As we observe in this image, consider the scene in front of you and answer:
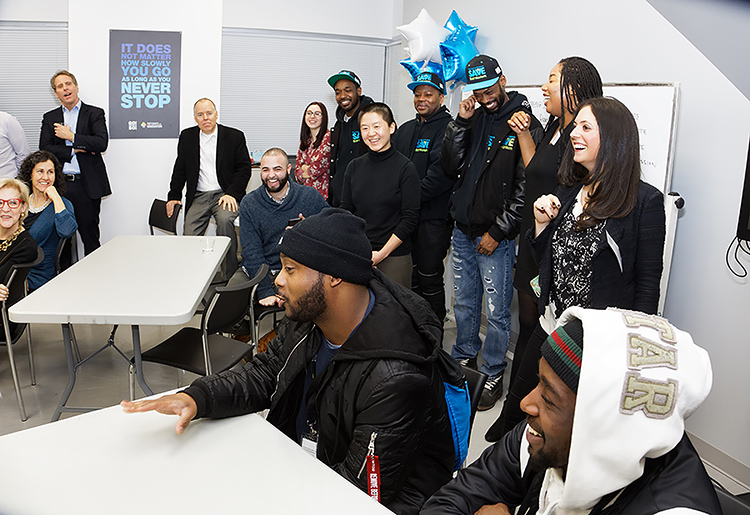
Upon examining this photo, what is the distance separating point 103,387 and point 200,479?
2578mm

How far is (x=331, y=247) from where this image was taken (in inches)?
67.1

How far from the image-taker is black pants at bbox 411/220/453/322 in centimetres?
412

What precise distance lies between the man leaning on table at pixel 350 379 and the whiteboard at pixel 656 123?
69.5 inches

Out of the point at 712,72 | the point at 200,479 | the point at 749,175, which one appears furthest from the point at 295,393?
the point at 712,72

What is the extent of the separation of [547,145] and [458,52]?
6.78 feet

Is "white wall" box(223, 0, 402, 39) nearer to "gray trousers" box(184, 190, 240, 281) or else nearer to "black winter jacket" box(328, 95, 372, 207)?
"black winter jacket" box(328, 95, 372, 207)

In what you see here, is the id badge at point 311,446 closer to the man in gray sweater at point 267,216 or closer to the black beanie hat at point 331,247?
the black beanie hat at point 331,247

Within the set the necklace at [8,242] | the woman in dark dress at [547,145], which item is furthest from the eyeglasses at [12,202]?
the woman in dark dress at [547,145]

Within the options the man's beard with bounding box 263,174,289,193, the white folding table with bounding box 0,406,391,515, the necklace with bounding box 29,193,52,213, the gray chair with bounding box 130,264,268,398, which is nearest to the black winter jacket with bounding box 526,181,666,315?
the white folding table with bounding box 0,406,391,515

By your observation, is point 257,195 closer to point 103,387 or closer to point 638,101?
point 103,387

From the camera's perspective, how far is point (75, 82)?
17.7ft

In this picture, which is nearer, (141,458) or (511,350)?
(141,458)

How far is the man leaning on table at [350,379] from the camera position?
1.61 metres

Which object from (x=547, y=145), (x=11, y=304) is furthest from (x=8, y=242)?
(x=547, y=145)
